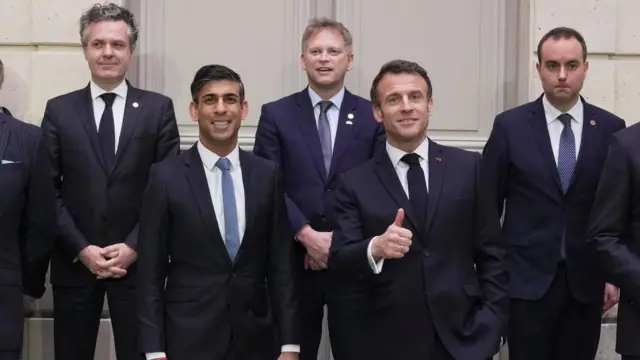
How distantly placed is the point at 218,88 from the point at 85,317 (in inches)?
51.6

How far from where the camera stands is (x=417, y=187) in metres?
3.98

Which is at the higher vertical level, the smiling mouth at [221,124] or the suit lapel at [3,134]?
the smiling mouth at [221,124]

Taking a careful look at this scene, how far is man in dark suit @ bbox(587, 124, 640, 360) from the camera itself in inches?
151

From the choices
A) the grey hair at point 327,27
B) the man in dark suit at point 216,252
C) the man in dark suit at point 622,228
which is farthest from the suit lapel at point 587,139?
the man in dark suit at point 216,252

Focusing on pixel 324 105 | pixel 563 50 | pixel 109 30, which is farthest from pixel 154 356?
pixel 563 50

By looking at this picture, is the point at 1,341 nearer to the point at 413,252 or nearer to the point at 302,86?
the point at 413,252

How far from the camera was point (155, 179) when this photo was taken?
4.09m

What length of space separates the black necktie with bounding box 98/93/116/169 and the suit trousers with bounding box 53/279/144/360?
0.57m

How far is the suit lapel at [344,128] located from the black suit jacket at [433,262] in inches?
29.8

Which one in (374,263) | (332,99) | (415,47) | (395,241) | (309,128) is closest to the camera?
(395,241)

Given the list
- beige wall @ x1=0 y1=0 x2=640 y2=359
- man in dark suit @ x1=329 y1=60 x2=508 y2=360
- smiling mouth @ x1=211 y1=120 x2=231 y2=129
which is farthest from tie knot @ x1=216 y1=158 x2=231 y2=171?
beige wall @ x1=0 y1=0 x2=640 y2=359

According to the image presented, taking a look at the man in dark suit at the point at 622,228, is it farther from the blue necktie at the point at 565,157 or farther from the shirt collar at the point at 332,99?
the shirt collar at the point at 332,99

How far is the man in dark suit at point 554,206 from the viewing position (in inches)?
183

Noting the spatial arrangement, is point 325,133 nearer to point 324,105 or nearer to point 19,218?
point 324,105
